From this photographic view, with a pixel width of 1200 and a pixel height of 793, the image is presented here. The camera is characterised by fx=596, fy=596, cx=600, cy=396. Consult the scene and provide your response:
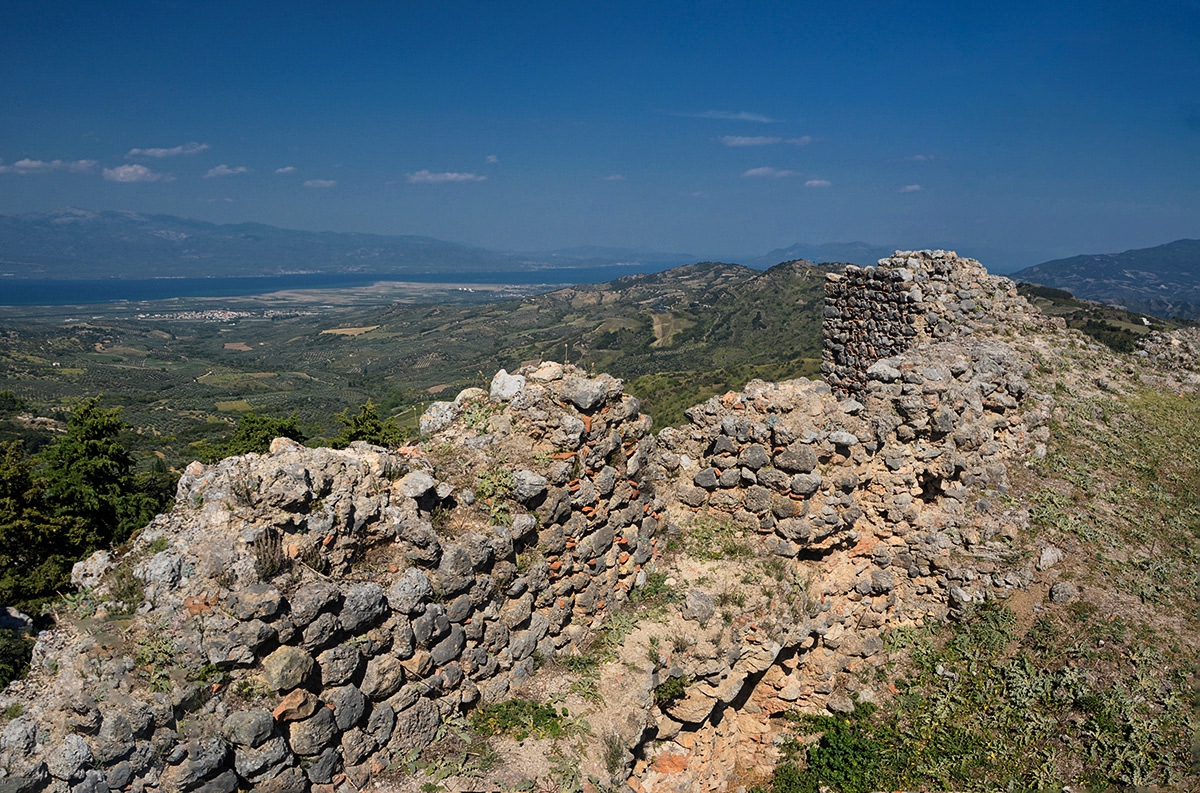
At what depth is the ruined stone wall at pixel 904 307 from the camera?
569 inches

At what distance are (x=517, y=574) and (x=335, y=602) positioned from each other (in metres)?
2.24

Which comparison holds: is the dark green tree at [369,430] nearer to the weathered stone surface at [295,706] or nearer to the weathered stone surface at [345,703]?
the weathered stone surface at [345,703]

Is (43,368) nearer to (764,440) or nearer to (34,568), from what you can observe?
(34,568)

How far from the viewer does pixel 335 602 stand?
19.9ft

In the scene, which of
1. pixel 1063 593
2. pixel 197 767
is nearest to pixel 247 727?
pixel 197 767

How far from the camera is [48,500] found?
17.8m

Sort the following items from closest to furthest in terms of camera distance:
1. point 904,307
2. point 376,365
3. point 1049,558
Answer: point 1049,558 < point 904,307 < point 376,365

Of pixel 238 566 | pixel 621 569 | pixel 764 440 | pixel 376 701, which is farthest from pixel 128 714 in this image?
pixel 764 440

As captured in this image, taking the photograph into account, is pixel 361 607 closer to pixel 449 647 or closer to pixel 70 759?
pixel 449 647

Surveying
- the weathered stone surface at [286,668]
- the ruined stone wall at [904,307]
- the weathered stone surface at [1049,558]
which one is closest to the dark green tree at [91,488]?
the weathered stone surface at [286,668]

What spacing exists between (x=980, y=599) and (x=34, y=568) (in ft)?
72.9

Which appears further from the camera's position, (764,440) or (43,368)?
(43,368)

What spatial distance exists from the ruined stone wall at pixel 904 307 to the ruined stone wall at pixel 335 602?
30.0 feet

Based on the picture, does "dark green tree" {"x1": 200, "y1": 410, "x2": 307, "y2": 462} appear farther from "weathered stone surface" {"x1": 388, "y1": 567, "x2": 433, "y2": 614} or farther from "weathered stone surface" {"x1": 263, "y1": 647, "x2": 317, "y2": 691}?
"weathered stone surface" {"x1": 263, "y1": 647, "x2": 317, "y2": 691}
